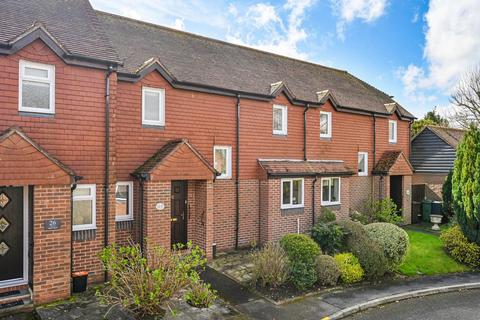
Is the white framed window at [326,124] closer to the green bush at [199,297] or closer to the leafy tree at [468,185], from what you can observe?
the leafy tree at [468,185]

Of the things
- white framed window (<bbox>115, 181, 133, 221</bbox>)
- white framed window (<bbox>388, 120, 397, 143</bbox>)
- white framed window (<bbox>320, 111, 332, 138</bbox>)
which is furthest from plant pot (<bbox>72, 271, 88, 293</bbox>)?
white framed window (<bbox>388, 120, 397, 143</bbox>)

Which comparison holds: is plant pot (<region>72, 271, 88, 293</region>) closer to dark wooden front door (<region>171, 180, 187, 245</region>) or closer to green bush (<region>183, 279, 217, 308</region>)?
green bush (<region>183, 279, 217, 308</region>)

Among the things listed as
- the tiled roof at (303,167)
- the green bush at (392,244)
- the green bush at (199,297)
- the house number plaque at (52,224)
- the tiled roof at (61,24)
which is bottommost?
the green bush at (199,297)

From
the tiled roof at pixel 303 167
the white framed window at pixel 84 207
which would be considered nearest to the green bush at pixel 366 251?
the tiled roof at pixel 303 167

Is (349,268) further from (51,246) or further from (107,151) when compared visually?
(51,246)

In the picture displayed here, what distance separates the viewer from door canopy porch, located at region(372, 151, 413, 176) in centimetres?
1748

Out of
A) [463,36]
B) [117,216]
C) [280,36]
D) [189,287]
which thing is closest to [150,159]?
[117,216]

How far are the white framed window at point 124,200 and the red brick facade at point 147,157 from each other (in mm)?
167

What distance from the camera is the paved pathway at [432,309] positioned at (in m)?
8.06

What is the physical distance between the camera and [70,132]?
853cm

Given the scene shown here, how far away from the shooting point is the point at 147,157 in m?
10.6

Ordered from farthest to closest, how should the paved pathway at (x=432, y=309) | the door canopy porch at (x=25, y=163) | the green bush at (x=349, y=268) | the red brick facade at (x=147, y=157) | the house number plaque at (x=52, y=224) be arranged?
the green bush at (x=349, y=268), the paved pathway at (x=432, y=309), the red brick facade at (x=147, y=157), the house number plaque at (x=52, y=224), the door canopy porch at (x=25, y=163)

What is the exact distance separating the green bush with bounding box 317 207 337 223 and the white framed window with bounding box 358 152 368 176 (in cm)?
436

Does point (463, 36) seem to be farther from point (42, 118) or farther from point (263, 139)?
point (42, 118)
